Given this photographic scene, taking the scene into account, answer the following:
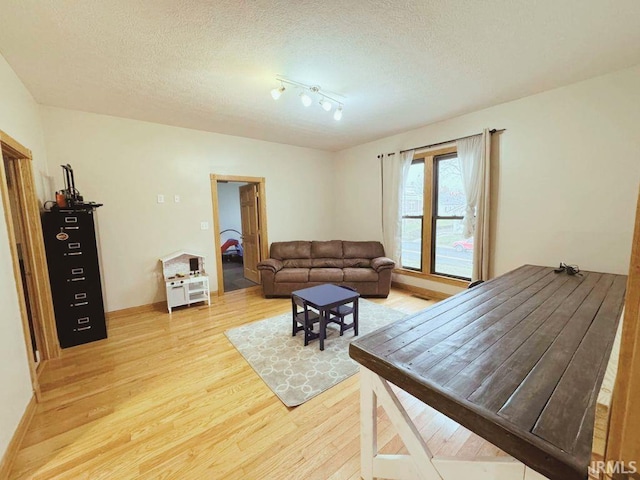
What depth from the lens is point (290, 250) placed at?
4922 millimetres

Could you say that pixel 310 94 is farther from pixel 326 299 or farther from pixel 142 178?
pixel 142 178

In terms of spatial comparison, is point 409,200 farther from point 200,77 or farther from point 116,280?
point 116,280

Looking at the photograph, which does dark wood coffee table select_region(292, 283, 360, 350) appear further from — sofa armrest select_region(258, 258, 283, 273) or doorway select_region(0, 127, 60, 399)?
doorway select_region(0, 127, 60, 399)

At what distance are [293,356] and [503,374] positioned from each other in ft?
6.10

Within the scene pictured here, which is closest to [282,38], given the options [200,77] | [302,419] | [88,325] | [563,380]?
[200,77]

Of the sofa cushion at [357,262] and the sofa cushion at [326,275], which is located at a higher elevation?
the sofa cushion at [357,262]

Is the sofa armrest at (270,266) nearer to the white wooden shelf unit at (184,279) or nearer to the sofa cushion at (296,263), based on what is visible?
the sofa cushion at (296,263)

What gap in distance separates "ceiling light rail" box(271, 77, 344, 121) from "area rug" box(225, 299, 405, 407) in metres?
2.52

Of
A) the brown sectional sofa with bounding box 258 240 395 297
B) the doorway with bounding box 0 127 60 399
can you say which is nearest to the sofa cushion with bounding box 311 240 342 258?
the brown sectional sofa with bounding box 258 240 395 297

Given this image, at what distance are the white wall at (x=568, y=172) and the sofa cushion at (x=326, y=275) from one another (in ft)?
7.24

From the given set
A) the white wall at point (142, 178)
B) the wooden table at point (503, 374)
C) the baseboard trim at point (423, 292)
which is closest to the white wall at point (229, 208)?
the white wall at point (142, 178)

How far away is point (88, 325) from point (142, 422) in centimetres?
176

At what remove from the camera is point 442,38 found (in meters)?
1.96

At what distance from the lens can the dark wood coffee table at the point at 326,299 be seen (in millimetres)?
2598
